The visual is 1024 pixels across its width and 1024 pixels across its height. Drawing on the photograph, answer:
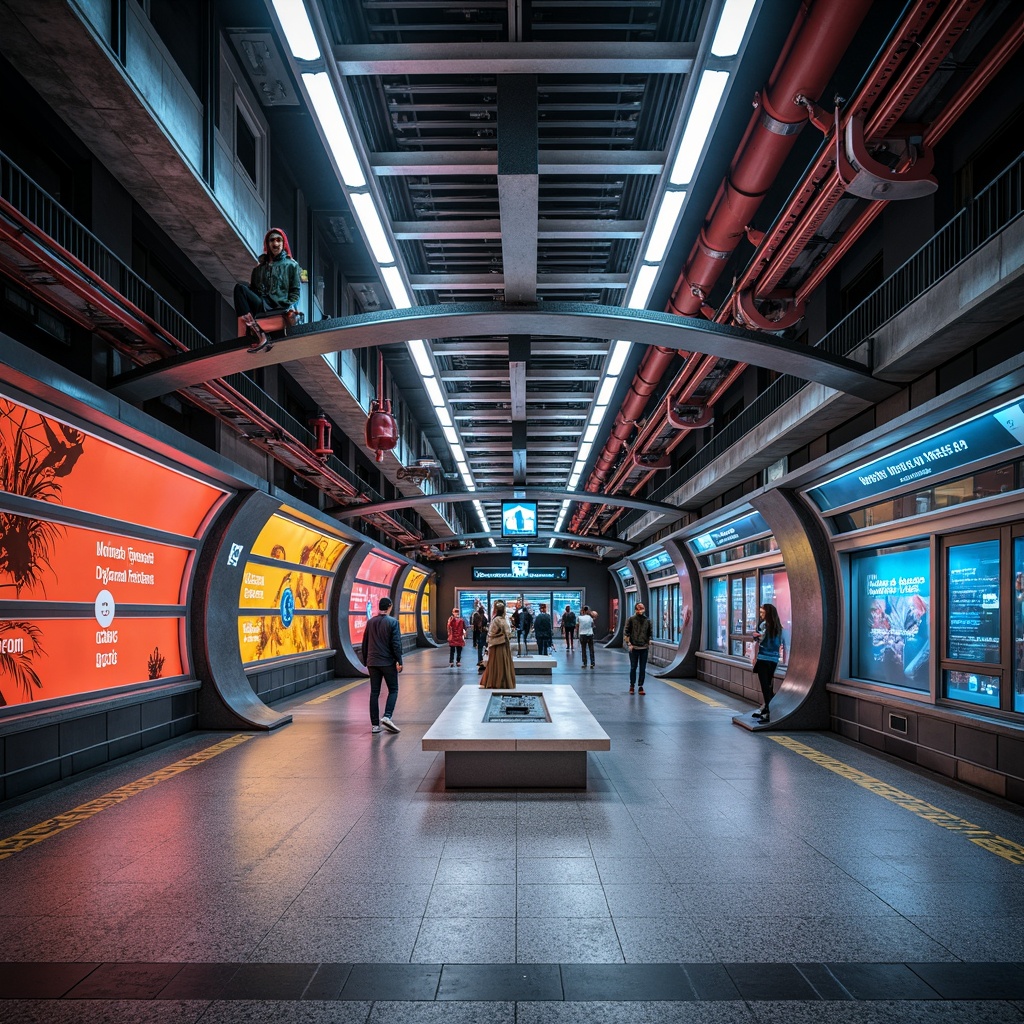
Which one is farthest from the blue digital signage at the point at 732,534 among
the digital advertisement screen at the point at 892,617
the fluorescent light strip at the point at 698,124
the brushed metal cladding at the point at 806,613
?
the fluorescent light strip at the point at 698,124

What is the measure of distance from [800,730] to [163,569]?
853cm

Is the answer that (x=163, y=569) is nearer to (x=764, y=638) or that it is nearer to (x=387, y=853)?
→ (x=387, y=853)

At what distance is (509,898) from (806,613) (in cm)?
777

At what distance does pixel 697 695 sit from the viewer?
15.3 m

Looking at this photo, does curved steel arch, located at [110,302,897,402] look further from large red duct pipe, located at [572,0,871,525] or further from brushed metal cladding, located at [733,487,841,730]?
brushed metal cladding, located at [733,487,841,730]

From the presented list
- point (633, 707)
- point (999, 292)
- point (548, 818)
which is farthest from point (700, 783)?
point (633, 707)

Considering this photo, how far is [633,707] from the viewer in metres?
13.1

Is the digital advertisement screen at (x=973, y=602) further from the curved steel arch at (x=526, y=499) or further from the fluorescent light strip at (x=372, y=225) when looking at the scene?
the curved steel arch at (x=526, y=499)

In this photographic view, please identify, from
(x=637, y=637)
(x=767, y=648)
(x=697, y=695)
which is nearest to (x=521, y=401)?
(x=767, y=648)

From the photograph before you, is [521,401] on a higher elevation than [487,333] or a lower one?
higher

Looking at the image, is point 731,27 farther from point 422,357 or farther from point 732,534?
point 732,534

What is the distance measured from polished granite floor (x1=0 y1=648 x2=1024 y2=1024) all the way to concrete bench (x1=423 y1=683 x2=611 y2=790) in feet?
0.60

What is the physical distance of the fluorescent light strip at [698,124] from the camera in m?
5.04

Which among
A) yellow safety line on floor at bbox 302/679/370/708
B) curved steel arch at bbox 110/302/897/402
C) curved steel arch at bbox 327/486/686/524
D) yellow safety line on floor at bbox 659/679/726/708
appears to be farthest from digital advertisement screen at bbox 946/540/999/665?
yellow safety line on floor at bbox 302/679/370/708
